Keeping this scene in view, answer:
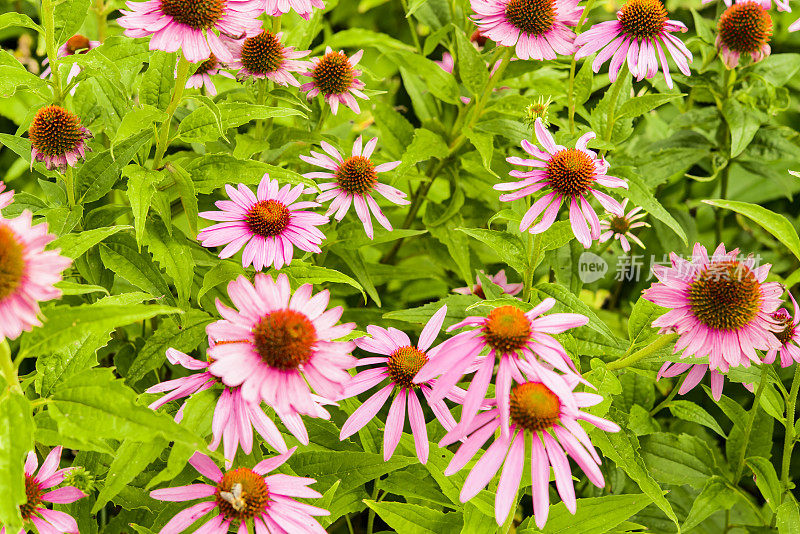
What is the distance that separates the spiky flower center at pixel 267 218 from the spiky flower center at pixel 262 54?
11.5 inches

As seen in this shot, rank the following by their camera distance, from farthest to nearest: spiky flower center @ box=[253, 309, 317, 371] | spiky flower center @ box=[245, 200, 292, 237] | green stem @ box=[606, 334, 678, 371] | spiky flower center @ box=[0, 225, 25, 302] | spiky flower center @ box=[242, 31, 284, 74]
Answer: spiky flower center @ box=[242, 31, 284, 74] < spiky flower center @ box=[245, 200, 292, 237] < green stem @ box=[606, 334, 678, 371] < spiky flower center @ box=[253, 309, 317, 371] < spiky flower center @ box=[0, 225, 25, 302]

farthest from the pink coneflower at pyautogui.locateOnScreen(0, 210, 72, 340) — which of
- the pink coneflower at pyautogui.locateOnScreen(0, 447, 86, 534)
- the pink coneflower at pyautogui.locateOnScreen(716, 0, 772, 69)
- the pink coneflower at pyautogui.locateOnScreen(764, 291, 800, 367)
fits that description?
the pink coneflower at pyautogui.locateOnScreen(716, 0, 772, 69)

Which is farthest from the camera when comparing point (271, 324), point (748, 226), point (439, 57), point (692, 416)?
point (439, 57)

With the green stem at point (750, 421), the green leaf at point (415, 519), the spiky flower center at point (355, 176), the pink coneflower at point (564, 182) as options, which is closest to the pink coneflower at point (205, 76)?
the spiky flower center at point (355, 176)

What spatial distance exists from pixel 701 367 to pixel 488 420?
51cm

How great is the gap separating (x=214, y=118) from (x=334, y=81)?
0.34 meters

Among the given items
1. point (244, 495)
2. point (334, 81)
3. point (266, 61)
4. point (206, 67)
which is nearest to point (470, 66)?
point (334, 81)

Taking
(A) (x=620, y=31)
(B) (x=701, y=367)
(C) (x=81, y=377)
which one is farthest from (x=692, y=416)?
(C) (x=81, y=377)

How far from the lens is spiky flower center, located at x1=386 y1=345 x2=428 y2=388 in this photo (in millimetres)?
863

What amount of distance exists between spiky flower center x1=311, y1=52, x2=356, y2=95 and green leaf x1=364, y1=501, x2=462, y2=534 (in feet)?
2.57

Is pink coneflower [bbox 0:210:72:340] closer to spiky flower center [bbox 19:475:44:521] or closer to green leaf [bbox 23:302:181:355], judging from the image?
green leaf [bbox 23:302:181:355]

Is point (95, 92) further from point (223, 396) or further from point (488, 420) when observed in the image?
point (488, 420)

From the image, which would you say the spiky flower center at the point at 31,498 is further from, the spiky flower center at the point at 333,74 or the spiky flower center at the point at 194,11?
the spiky flower center at the point at 333,74

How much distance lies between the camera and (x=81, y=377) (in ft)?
2.29
